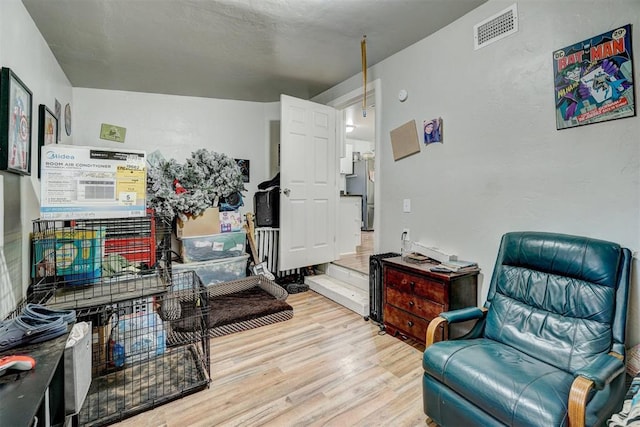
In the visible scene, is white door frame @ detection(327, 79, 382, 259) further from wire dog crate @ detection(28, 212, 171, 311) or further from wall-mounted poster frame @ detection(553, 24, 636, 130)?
wire dog crate @ detection(28, 212, 171, 311)

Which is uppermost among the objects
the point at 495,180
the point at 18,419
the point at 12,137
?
the point at 12,137

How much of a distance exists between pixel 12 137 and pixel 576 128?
3194mm

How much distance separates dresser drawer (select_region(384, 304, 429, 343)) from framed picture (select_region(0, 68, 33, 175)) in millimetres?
2686

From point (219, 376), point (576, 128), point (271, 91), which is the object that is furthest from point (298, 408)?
point (271, 91)

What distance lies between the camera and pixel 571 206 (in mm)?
1788

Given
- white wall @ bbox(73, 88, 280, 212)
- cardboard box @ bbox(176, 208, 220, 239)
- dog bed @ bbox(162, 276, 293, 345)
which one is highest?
white wall @ bbox(73, 88, 280, 212)

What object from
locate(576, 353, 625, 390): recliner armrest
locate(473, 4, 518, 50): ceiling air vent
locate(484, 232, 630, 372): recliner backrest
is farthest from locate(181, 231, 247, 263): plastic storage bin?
locate(576, 353, 625, 390): recliner armrest

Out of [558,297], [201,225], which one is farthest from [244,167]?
[558,297]

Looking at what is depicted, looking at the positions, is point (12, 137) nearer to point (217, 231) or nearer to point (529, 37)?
point (217, 231)

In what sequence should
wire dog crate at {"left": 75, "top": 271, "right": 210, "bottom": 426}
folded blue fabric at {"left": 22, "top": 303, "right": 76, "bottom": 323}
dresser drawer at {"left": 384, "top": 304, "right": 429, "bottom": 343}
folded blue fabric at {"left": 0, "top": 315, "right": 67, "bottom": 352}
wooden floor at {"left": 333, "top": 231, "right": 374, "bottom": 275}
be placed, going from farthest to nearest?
Answer: 1. wooden floor at {"left": 333, "top": 231, "right": 374, "bottom": 275}
2. dresser drawer at {"left": 384, "top": 304, "right": 429, "bottom": 343}
3. wire dog crate at {"left": 75, "top": 271, "right": 210, "bottom": 426}
4. folded blue fabric at {"left": 22, "top": 303, "right": 76, "bottom": 323}
5. folded blue fabric at {"left": 0, "top": 315, "right": 67, "bottom": 352}

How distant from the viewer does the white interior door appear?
3486 millimetres

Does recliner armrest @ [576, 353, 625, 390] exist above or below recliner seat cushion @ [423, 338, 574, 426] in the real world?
above

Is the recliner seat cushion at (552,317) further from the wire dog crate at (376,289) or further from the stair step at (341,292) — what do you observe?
the stair step at (341,292)

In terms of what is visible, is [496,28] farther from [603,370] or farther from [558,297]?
[603,370]
